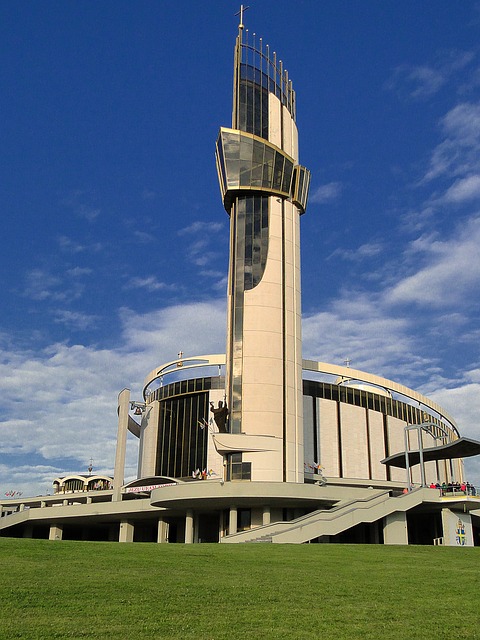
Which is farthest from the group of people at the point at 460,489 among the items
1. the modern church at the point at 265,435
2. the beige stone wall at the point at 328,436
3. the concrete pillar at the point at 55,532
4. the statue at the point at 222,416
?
the concrete pillar at the point at 55,532

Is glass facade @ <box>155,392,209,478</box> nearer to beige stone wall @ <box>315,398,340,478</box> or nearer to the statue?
beige stone wall @ <box>315,398,340,478</box>

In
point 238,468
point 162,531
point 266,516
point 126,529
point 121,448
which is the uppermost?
point 121,448

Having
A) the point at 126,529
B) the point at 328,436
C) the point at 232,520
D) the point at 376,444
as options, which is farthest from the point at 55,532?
the point at 376,444

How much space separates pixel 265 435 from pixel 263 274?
15540 mm

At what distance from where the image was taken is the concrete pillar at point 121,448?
75062mm

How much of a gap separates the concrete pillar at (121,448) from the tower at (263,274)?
21986mm

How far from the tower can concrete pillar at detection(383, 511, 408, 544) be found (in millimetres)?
10787

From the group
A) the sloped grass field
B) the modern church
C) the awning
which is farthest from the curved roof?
the sloped grass field

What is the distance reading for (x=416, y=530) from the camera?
6250 centimetres

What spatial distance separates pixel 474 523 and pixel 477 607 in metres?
49.1

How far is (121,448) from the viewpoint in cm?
7744

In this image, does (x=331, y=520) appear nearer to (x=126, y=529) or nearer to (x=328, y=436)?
(x=126, y=529)

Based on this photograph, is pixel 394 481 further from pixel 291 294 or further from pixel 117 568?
pixel 117 568

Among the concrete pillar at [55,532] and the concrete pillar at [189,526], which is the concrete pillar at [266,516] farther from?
the concrete pillar at [55,532]
